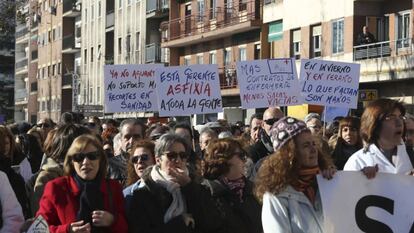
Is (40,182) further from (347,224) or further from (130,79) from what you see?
(130,79)

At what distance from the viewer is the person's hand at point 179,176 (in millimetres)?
A: 6266

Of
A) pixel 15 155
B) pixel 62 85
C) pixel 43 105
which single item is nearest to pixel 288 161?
pixel 15 155

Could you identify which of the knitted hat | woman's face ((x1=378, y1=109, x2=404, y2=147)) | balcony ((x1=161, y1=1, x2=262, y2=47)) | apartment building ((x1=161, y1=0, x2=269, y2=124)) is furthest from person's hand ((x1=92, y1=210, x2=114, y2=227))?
balcony ((x1=161, y1=1, x2=262, y2=47))

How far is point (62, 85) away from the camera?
70.2 metres

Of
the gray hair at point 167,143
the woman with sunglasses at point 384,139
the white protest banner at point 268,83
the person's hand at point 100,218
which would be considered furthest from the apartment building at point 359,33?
the person's hand at point 100,218

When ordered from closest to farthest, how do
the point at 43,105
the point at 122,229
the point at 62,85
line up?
the point at 122,229, the point at 62,85, the point at 43,105

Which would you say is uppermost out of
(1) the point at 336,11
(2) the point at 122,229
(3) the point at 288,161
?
(1) the point at 336,11

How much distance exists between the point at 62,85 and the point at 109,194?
64914 millimetres

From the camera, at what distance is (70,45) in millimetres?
69000

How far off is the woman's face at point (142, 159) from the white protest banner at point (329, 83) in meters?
7.02

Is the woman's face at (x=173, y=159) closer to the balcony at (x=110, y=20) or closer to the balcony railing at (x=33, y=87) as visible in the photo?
the balcony at (x=110, y=20)

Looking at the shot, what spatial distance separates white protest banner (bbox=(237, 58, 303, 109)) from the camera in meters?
14.4

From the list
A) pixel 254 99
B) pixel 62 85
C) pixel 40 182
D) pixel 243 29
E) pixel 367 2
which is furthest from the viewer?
pixel 62 85

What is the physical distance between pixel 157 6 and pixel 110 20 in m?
10.2
